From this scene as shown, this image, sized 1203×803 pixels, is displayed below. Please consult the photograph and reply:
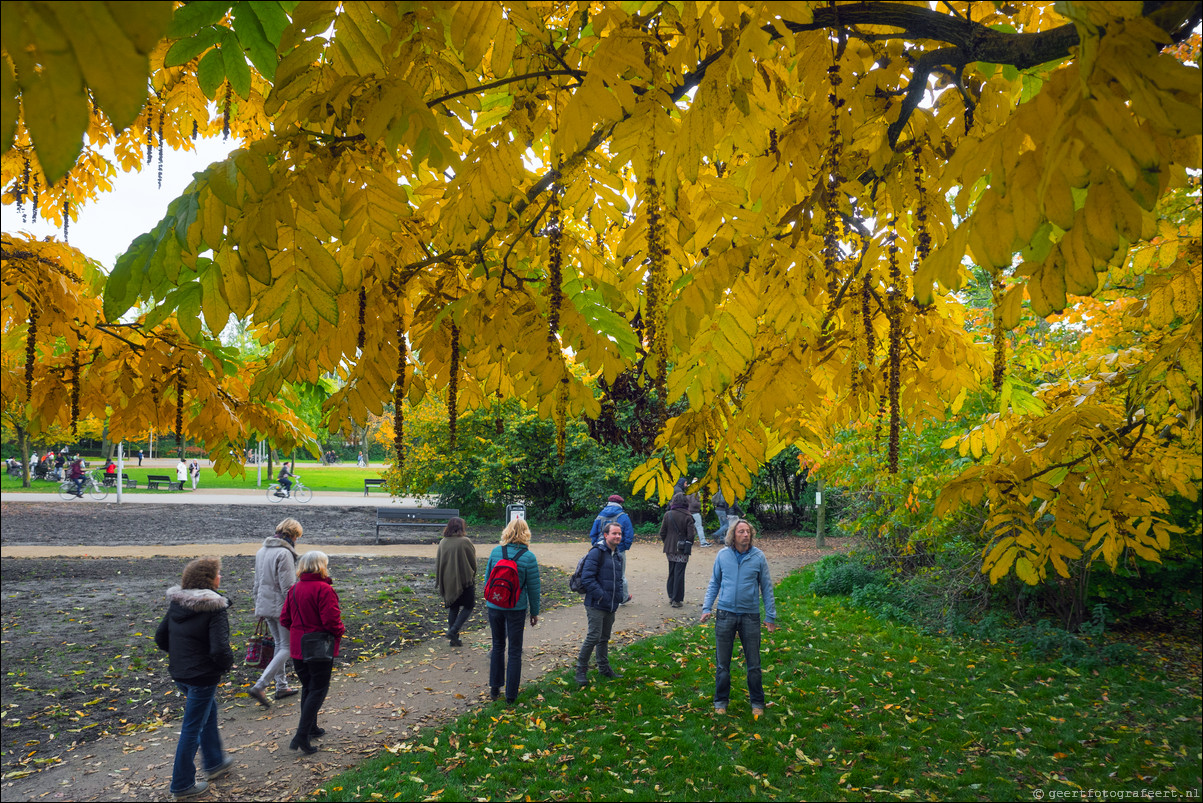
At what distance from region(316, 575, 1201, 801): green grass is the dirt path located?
336 millimetres

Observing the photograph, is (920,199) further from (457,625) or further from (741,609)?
(457,625)

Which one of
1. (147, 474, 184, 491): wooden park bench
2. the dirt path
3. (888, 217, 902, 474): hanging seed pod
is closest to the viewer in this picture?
(888, 217, 902, 474): hanging seed pod

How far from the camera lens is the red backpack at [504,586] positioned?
6543 mm

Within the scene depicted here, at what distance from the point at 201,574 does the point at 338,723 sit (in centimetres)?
200

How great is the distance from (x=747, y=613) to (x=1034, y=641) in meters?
4.99

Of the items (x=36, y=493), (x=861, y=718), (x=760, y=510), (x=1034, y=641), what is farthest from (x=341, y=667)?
(x=36, y=493)

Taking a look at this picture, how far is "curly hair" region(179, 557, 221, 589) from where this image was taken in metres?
5.17

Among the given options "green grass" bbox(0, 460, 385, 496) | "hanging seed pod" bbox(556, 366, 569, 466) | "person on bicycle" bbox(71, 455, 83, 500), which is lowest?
"green grass" bbox(0, 460, 385, 496)

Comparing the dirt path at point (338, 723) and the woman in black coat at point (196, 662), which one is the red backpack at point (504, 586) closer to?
the dirt path at point (338, 723)

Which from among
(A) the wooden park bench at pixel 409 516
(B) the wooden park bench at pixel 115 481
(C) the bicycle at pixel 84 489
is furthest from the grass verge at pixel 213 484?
(A) the wooden park bench at pixel 409 516

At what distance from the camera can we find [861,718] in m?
6.45

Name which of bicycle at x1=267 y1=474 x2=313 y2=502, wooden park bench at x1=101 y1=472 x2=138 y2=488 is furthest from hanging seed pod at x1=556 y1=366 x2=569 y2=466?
wooden park bench at x1=101 y1=472 x2=138 y2=488

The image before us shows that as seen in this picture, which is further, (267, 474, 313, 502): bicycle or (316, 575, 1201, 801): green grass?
(267, 474, 313, 502): bicycle

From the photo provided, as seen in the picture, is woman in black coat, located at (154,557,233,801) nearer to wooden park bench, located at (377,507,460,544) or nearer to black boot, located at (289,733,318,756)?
black boot, located at (289,733,318,756)
